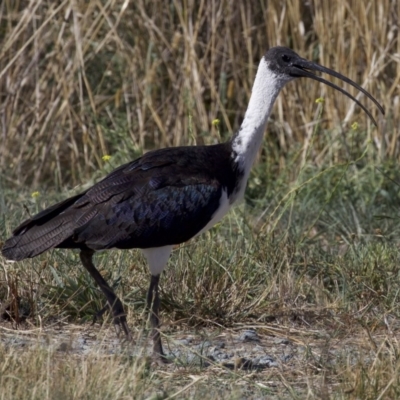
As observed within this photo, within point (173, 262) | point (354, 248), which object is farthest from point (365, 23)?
point (173, 262)

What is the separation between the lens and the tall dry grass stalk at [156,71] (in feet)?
27.7

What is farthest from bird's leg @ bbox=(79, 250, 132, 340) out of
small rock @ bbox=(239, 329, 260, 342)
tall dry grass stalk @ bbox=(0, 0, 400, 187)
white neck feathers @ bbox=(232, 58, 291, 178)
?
tall dry grass stalk @ bbox=(0, 0, 400, 187)

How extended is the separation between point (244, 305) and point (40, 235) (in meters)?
1.31

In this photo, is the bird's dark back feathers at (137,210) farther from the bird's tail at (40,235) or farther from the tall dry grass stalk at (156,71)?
the tall dry grass stalk at (156,71)

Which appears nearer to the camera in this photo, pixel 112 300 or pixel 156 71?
pixel 112 300

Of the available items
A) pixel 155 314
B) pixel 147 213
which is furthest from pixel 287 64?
pixel 155 314

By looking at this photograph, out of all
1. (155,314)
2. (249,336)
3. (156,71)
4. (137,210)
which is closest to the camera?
(155,314)

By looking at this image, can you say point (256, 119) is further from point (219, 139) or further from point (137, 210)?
point (219, 139)

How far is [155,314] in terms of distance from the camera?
5.23m

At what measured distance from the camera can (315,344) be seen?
5523 millimetres

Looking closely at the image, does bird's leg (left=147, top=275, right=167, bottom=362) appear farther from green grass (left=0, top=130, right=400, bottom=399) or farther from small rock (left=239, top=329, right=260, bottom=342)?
small rock (left=239, top=329, right=260, bottom=342)

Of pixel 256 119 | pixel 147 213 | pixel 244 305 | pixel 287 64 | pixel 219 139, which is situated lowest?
pixel 244 305

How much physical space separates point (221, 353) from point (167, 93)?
4.06 meters

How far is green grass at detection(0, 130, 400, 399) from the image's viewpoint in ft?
14.3
